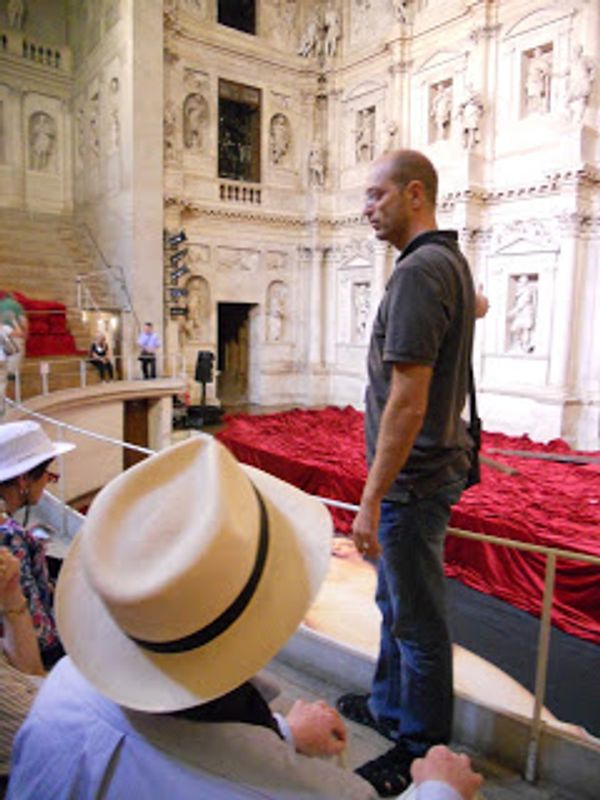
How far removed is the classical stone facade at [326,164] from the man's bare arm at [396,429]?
11.3 m

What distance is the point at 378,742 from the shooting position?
2154 millimetres

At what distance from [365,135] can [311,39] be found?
10.9 feet

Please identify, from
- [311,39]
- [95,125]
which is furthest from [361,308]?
[95,125]

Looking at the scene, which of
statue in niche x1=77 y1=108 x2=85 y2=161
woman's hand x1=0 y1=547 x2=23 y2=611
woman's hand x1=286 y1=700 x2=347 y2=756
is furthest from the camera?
statue in niche x1=77 y1=108 x2=85 y2=161

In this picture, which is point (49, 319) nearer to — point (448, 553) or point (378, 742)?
point (448, 553)

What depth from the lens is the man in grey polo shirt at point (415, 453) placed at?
180 cm

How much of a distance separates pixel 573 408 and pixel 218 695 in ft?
40.9

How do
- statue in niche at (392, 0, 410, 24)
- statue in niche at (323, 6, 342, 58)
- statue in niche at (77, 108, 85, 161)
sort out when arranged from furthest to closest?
1. statue in niche at (323, 6, 342, 58)
2. statue in niche at (77, 108, 85, 161)
3. statue in niche at (392, 0, 410, 24)

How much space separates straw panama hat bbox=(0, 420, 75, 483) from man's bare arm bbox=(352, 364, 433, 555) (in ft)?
4.01

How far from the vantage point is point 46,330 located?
12.1 metres

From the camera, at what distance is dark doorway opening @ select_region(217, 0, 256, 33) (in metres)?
16.7

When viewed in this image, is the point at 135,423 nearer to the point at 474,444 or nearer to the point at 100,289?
the point at 100,289

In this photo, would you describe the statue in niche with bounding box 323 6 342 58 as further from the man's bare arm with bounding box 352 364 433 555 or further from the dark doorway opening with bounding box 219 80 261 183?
the man's bare arm with bounding box 352 364 433 555

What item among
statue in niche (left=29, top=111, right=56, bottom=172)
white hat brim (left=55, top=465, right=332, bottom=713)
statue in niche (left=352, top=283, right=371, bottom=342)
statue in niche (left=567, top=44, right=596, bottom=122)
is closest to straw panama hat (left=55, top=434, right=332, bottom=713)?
white hat brim (left=55, top=465, right=332, bottom=713)
